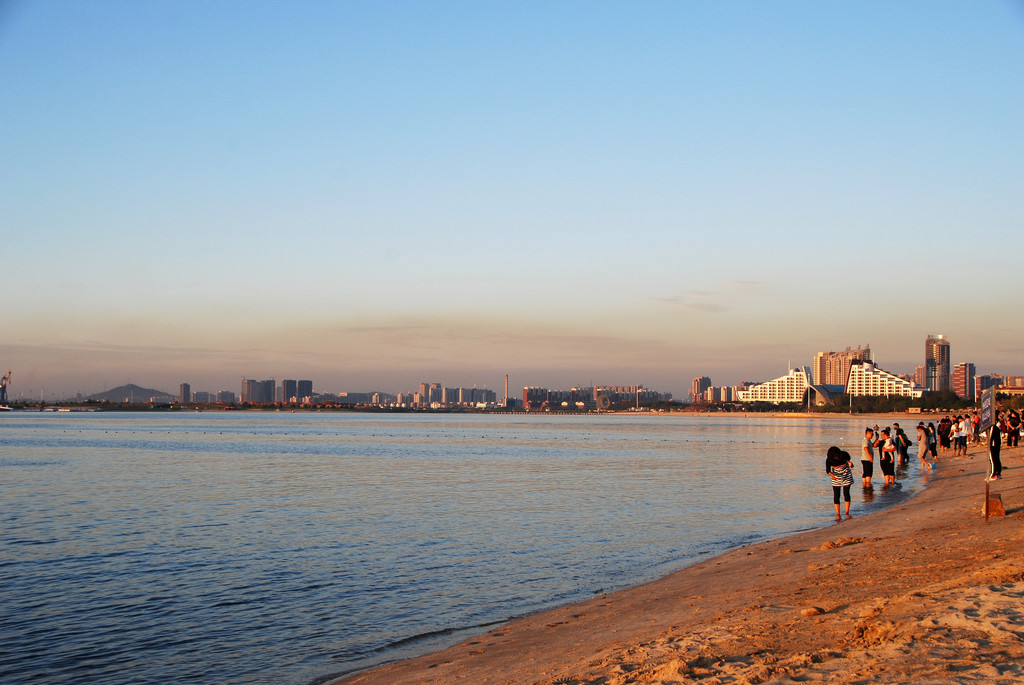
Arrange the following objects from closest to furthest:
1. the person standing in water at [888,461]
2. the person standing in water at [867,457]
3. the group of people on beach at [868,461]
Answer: the group of people on beach at [868,461] < the person standing in water at [867,457] < the person standing in water at [888,461]

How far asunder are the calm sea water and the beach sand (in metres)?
1.43

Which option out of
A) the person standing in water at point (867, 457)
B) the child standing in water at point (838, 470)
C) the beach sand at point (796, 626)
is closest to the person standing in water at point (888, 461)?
the person standing in water at point (867, 457)

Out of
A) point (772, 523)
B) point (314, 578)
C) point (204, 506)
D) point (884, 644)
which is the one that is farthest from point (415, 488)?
point (884, 644)

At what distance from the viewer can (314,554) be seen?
15695 millimetres

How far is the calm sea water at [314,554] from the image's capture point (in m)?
9.88

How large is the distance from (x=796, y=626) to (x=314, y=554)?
10309 millimetres

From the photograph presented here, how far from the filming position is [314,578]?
13.6m

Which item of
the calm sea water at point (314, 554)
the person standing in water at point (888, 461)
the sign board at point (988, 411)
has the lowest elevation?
the calm sea water at point (314, 554)

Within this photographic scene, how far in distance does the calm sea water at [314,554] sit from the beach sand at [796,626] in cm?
143

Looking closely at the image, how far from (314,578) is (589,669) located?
7600mm

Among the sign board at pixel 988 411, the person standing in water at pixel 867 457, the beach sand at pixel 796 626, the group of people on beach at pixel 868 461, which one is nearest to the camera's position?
the beach sand at pixel 796 626

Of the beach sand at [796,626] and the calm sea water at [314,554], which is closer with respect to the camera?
the beach sand at [796,626]

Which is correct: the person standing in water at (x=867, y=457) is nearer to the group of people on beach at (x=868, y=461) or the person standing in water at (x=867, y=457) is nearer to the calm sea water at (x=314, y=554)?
the group of people on beach at (x=868, y=461)

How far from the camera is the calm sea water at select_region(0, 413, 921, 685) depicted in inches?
389
